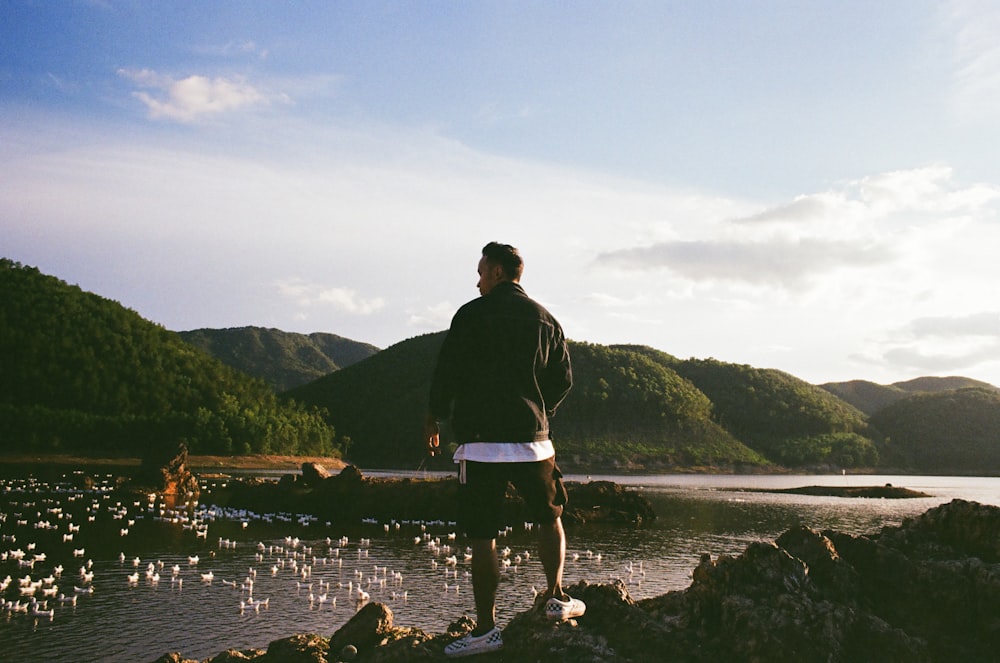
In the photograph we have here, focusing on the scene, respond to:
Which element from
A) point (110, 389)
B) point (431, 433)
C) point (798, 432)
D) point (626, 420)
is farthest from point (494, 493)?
point (798, 432)

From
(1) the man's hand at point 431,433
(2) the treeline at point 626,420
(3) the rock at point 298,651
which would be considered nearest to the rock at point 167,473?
(3) the rock at point 298,651

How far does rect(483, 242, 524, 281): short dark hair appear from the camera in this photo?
7.50m

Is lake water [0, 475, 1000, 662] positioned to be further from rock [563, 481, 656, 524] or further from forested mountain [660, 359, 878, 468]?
forested mountain [660, 359, 878, 468]

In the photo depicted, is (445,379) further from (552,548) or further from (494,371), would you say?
(552,548)

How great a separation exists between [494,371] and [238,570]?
16.6m

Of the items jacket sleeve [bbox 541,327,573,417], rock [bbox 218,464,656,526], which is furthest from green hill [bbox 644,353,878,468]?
jacket sleeve [bbox 541,327,573,417]

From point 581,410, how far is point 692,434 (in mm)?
25363

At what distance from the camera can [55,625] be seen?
13.9 metres

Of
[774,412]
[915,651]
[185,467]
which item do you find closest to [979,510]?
[915,651]

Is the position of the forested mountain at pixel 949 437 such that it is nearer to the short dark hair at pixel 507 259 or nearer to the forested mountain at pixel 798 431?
the forested mountain at pixel 798 431

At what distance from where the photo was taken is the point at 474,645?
694 centimetres

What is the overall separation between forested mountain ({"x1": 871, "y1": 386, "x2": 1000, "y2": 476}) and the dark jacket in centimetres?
19645

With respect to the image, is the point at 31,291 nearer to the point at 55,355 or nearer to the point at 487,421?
the point at 55,355

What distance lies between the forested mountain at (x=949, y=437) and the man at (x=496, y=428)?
7726 inches
